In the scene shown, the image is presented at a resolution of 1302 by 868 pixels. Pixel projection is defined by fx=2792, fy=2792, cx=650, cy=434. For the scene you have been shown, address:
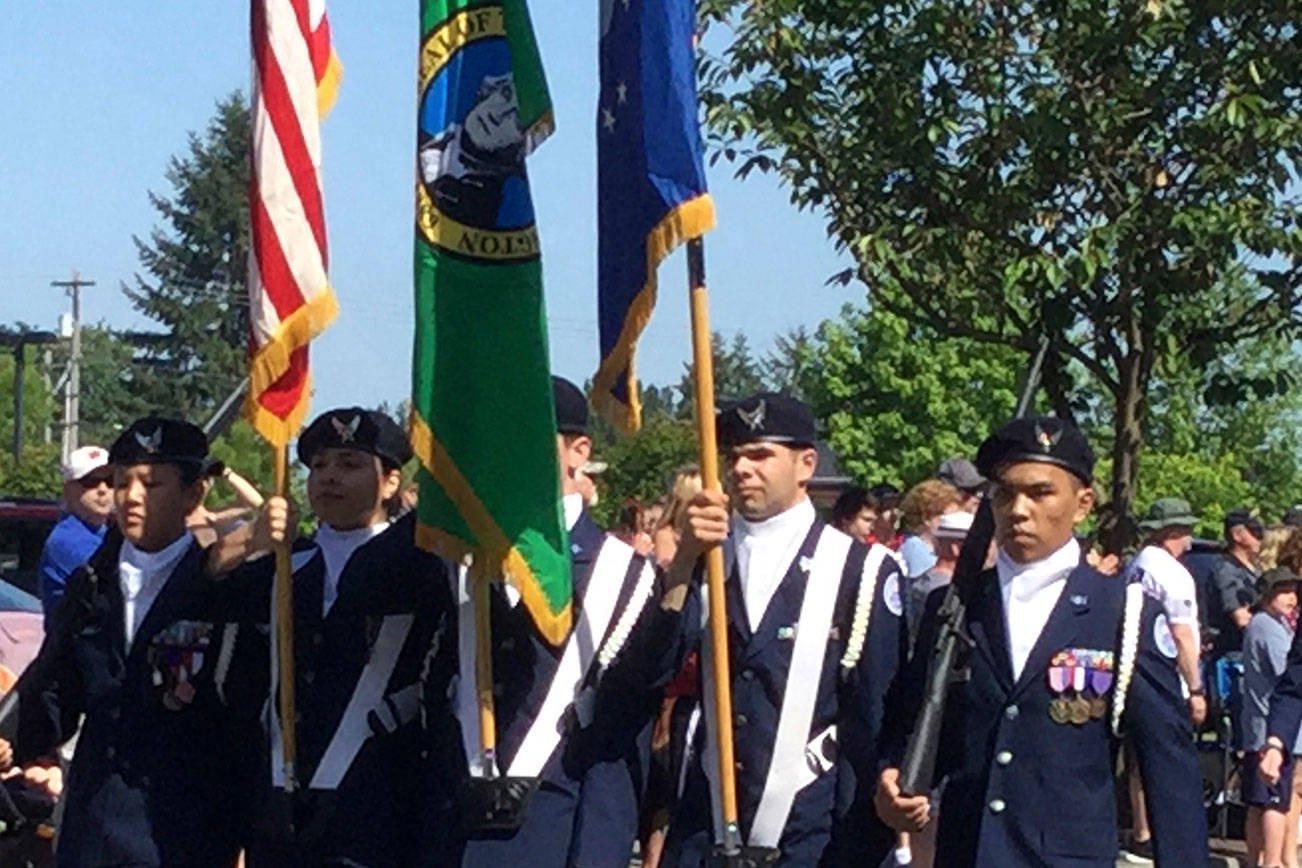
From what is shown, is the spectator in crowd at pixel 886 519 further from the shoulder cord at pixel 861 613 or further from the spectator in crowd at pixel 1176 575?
the shoulder cord at pixel 861 613

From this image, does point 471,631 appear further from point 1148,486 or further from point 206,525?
point 1148,486

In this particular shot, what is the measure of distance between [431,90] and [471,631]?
1.52 metres

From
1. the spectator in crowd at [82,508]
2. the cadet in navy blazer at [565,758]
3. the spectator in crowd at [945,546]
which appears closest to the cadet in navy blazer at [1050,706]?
the cadet in navy blazer at [565,758]

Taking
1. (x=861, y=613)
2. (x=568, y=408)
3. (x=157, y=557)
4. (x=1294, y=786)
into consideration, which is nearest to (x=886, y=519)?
(x=1294, y=786)

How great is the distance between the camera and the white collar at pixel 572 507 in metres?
8.16

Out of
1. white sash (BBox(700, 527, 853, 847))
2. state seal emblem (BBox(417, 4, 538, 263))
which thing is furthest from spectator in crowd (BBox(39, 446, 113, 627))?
white sash (BBox(700, 527, 853, 847))

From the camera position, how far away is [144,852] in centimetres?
808

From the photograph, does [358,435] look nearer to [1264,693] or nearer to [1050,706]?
[1050,706]

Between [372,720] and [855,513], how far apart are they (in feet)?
20.1

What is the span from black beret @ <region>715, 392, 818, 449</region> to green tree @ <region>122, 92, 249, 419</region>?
243 ft

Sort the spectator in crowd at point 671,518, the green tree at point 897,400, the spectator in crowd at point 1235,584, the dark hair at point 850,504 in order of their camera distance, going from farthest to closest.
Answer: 1. the green tree at point 897,400
2. the spectator in crowd at point 1235,584
3. the dark hair at point 850,504
4. the spectator in crowd at point 671,518

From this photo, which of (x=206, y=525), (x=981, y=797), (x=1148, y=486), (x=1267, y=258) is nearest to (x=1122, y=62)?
(x=1267, y=258)

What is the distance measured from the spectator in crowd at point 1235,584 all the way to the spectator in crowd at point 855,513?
342 centimetres

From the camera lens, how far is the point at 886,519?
15.2 m
